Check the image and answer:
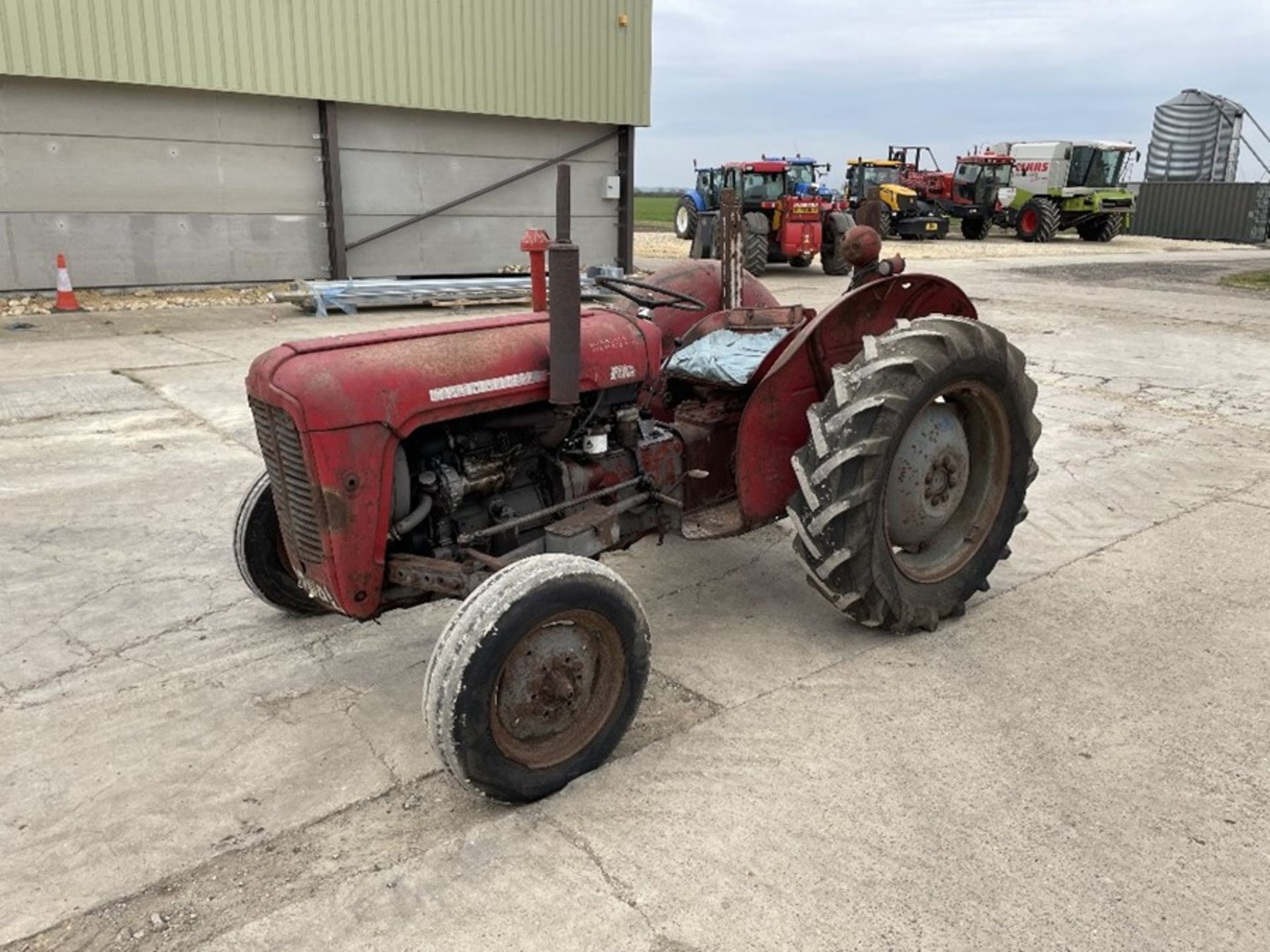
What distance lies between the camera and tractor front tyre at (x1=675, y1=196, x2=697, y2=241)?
23.3 meters

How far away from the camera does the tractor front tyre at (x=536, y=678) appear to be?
2.43 meters

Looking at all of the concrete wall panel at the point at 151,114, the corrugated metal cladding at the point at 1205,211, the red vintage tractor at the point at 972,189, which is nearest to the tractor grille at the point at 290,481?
the concrete wall panel at the point at 151,114

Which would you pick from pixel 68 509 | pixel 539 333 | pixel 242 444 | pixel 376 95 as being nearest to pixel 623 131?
pixel 376 95

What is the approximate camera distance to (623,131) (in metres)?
16.9

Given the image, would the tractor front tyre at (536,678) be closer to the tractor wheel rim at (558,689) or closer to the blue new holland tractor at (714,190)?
the tractor wheel rim at (558,689)

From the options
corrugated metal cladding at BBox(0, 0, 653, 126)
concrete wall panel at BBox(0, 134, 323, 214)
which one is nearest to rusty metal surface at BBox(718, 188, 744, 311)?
corrugated metal cladding at BBox(0, 0, 653, 126)

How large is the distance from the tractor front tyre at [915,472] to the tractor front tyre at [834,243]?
15.0 metres

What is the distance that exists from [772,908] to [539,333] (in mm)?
1803

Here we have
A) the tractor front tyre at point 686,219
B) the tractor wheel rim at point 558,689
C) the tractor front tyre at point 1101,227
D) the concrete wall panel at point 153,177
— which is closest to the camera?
the tractor wheel rim at point 558,689

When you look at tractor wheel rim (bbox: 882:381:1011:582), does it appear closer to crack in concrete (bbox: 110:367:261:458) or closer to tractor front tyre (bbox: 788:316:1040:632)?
tractor front tyre (bbox: 788:316:1040:632)

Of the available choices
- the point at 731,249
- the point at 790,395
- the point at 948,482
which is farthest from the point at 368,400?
the point at 948,482

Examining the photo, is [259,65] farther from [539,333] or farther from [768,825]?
[768,825]

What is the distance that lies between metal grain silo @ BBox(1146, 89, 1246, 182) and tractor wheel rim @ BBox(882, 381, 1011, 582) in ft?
133

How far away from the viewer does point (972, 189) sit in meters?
29.0
